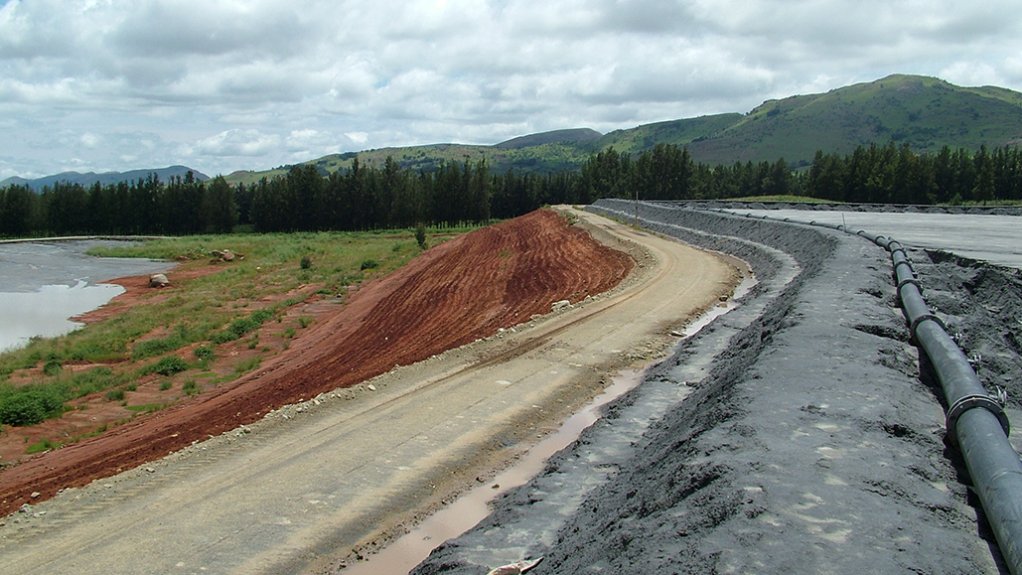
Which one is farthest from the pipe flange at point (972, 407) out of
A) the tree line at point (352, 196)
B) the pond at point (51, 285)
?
the tree line at point (352, 196)

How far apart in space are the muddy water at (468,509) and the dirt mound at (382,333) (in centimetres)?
580

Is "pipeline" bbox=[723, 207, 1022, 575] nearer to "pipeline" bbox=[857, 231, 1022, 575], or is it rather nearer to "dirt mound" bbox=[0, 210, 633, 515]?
"pipeline" bbox=[857, 231, 1022, 575]

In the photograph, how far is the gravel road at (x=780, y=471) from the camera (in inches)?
184

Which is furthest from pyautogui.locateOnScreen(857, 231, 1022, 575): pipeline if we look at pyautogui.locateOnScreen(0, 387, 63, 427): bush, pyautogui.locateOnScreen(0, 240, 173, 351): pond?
pyautogui.locateOnScreen(0, 240, 173, 351): pond

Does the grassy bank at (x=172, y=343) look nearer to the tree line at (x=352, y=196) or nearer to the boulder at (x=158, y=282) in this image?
the boulder at (x=158, y=282)

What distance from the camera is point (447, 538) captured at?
774cm

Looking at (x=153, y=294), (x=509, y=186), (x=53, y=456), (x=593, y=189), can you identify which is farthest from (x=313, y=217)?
(x=53, y=456)

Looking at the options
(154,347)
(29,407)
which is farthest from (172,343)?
(29,407)

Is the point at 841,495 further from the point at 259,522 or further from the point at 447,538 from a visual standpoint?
the point at 259,522

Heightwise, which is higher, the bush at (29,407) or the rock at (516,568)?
the rock at (516,568)

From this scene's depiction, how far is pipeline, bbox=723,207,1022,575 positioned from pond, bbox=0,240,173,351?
34.0 m

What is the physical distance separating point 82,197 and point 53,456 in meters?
121

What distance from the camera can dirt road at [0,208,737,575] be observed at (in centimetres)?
766

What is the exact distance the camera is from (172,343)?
27.4 m
